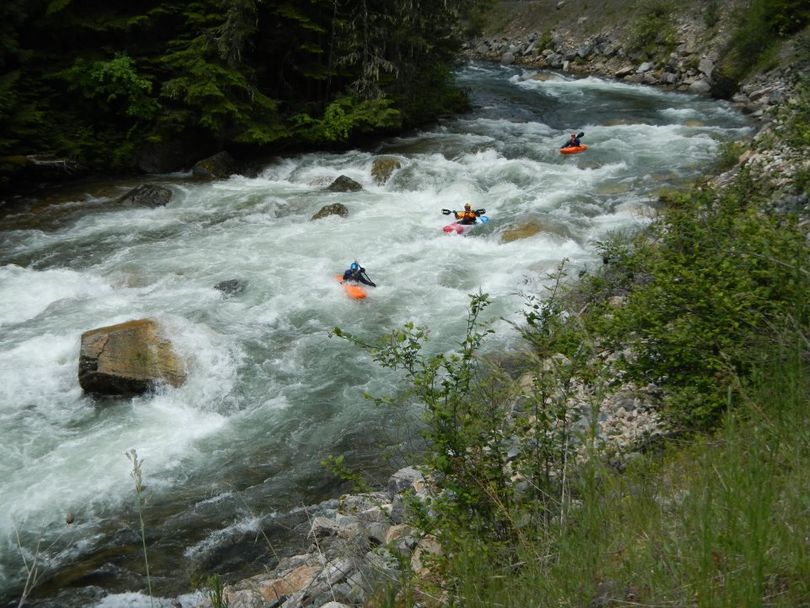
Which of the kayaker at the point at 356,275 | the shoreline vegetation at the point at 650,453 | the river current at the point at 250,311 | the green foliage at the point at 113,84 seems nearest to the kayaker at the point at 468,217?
the river current at the point at 250,311

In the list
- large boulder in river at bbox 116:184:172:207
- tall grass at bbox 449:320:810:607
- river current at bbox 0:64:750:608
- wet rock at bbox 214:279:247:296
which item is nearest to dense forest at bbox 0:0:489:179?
river current at bbox 0:64:750:608

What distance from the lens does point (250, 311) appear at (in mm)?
9039

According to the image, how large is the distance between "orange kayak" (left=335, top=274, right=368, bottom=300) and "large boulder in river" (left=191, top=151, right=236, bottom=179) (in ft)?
22.2

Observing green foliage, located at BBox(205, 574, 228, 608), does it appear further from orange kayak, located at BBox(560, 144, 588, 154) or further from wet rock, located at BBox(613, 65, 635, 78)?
wet rock, located at BBox(613, 65, 635, 78)

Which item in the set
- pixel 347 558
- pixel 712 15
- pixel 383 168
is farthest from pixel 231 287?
pixel 712 15

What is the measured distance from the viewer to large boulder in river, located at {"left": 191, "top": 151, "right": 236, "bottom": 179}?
49.2ft

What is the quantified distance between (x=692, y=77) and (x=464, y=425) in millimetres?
22969

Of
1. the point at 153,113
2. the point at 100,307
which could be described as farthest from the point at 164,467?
the point at 153,113

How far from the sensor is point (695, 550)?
212 centimetres

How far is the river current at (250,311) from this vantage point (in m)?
5.54

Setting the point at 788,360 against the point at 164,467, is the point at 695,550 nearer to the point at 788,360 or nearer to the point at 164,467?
the point at 788,360

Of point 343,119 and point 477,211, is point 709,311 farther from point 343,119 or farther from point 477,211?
point 343,119

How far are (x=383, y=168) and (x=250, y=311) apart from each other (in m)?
6.65

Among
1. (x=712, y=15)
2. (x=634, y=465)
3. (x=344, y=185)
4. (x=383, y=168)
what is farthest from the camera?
(x=712, y=15)
